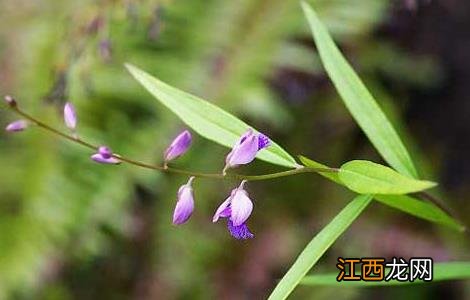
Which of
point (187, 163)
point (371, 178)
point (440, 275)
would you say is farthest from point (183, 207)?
point (187, 163)

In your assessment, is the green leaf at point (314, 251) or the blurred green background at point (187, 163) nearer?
the green leaf at point (314, 251)

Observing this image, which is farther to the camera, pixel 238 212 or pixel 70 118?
pixel 70 118

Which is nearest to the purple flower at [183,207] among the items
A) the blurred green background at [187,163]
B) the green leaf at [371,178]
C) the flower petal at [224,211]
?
the flower petal at [224,211]

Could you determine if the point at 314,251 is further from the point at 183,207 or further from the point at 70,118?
the point at 70,118

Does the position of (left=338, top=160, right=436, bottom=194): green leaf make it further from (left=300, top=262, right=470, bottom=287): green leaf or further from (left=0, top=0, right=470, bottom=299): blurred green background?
(left=0, top=0, right=470, bottom=299): blurred green background

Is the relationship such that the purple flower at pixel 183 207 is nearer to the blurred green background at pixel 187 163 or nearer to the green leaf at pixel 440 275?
the green leaf at pixel 440 275

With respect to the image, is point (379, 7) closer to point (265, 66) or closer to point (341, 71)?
point (265, 66)
